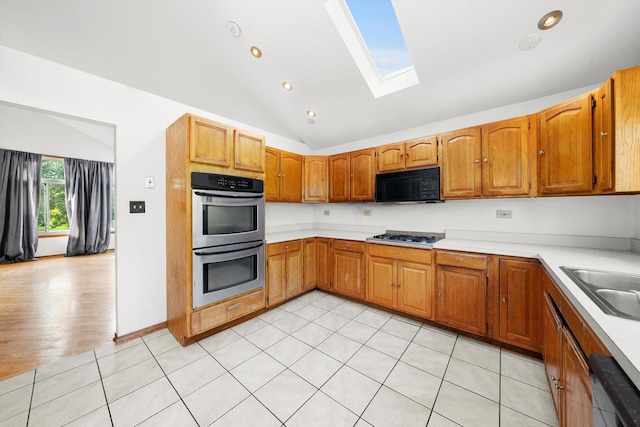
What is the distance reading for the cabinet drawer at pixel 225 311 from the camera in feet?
7.09

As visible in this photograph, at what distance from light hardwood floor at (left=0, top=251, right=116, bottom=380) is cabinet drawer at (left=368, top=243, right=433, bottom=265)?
292cm

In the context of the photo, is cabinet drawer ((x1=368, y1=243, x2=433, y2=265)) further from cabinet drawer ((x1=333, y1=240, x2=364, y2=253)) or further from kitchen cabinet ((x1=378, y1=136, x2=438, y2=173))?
kitchen cabinet ((x1=378, y1=136, x2=438, y2=173))

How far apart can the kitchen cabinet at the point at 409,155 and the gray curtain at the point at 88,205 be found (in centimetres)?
717

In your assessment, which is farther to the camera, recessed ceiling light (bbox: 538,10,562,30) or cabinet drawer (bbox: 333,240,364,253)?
cabinet drawer (bbox: 333,240,364,253)

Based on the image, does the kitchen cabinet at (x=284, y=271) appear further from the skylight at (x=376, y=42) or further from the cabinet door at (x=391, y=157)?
the skylight at (x=376, y=42)

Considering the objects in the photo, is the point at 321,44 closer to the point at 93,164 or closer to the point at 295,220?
the point at 295,220

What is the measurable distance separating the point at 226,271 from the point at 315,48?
2416 millimetres

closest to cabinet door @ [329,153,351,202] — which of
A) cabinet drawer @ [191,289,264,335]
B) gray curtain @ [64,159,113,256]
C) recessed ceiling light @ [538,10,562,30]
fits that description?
cabinet drawer @ [191,289,264,335]

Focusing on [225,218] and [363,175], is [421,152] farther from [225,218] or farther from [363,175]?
[225,218]

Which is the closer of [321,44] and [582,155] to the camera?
[582,155]

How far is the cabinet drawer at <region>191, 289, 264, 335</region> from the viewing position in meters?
2.16

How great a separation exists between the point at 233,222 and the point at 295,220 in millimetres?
1641

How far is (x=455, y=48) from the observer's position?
2033 mm

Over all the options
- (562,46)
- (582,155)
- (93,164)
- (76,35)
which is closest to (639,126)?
(582,155)
